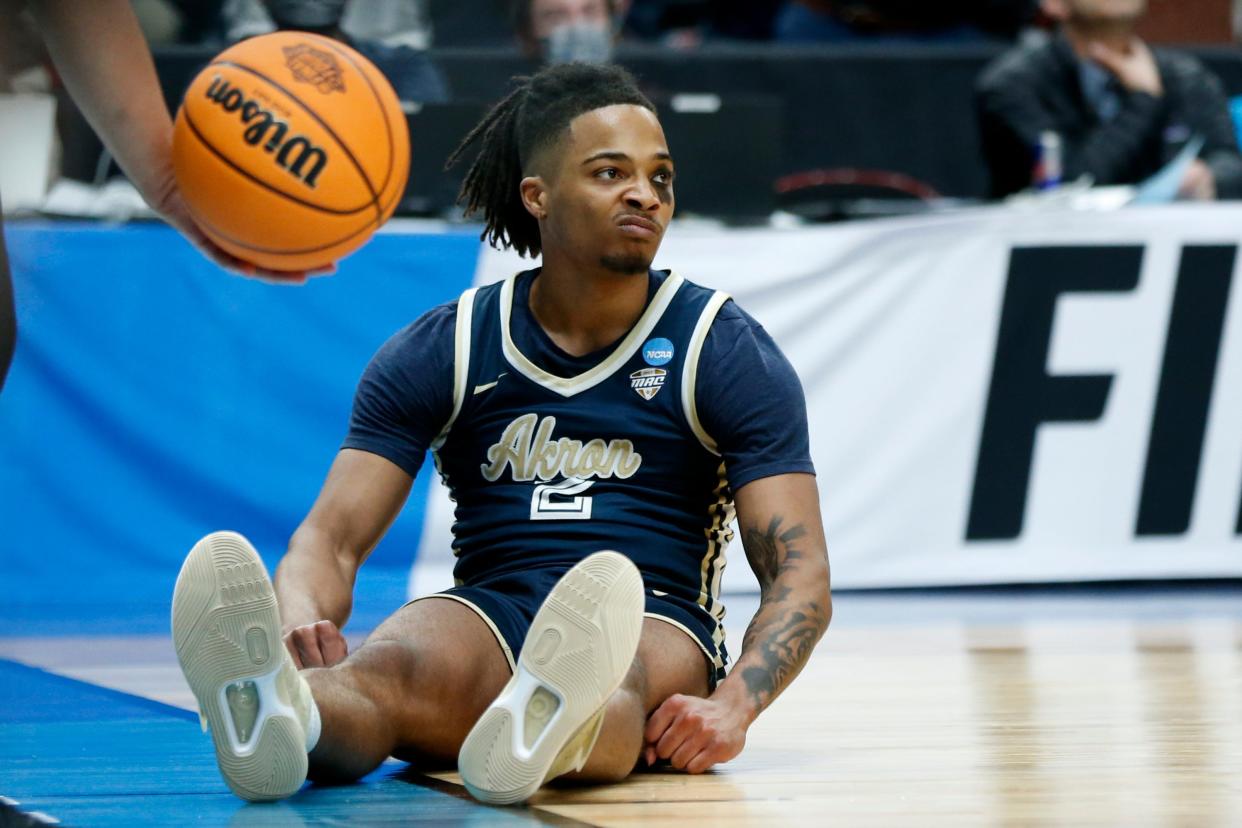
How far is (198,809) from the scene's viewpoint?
8.55 feet

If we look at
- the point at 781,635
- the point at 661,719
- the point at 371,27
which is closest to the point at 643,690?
the point at 661,719

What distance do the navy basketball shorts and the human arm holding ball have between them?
729 millimetres

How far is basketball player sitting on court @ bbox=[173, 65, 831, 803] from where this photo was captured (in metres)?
2.94

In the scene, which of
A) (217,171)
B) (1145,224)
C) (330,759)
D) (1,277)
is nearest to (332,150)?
(217,171)

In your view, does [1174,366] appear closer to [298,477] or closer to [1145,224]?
[1145,224]

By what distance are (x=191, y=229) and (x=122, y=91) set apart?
306 mm

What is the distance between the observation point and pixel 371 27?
23.1ft

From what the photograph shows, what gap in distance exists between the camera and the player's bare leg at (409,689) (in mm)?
2770

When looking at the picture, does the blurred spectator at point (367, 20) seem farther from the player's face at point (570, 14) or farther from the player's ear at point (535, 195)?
the player's ear at point (535, 195)

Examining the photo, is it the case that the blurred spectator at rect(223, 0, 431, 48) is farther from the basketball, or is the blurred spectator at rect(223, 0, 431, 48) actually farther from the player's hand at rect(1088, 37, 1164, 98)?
the basketball

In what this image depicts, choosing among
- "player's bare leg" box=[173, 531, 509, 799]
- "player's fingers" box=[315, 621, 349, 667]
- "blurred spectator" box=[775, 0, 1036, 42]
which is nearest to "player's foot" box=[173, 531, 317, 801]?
"player's bare leg" box=[173, 531, 509, 799]

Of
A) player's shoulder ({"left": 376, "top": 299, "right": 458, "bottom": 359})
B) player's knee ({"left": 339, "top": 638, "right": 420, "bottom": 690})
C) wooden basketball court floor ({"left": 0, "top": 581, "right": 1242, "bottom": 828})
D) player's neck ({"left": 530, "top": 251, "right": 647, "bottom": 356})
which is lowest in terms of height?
wooden basketball court floor ({"left": 0, "top": 581, "right": 1242, "bottom": 828})

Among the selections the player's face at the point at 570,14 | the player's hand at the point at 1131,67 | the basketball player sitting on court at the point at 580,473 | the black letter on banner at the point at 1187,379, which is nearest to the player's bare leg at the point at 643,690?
the basketball player sitting on court at the point at 580,473

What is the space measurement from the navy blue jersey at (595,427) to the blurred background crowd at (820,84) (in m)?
2.25
